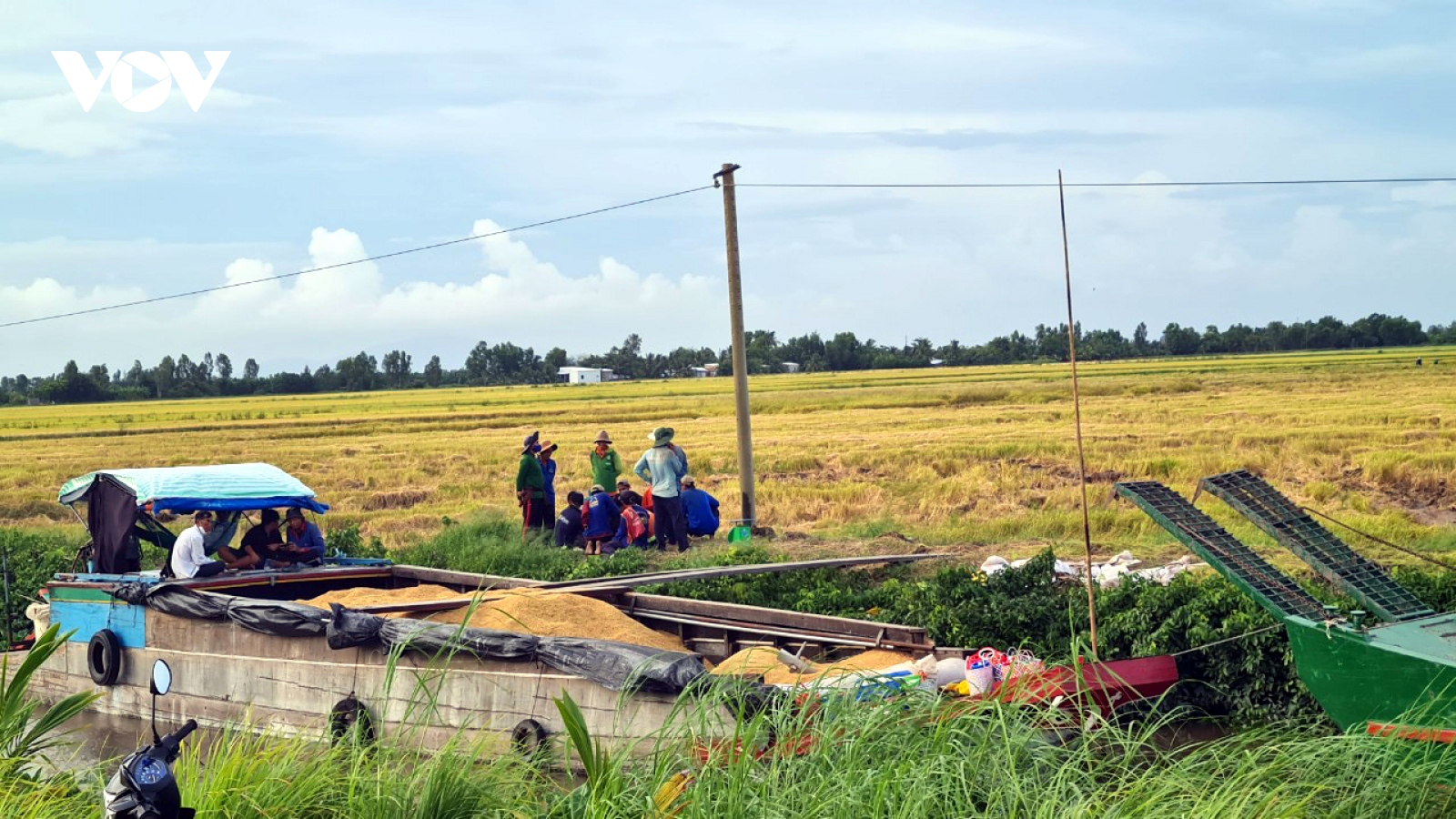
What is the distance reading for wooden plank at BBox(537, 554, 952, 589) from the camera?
1360cm

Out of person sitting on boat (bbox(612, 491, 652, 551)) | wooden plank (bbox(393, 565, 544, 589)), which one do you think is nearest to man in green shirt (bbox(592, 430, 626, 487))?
person sitting on boat (bbox(612, 491, 652, 551))

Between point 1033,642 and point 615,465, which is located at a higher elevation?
point 615,465

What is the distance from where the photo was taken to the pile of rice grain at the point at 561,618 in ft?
37.1

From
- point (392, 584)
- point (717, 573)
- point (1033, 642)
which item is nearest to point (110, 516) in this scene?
point (392, 584)

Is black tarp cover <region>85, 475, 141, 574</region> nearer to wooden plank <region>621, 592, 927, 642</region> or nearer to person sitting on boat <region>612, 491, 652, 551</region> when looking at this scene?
wooden plank <region>621, 592, 927, 642</region>

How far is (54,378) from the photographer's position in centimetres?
10462

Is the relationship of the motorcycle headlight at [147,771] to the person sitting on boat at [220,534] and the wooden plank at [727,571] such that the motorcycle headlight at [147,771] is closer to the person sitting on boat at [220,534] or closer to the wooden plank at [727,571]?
the wooden plank at [727,571]

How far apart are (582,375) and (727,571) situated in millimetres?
110163

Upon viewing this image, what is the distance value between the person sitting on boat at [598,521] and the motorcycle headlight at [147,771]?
476 inches

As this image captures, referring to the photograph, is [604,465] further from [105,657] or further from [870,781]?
[870,781]

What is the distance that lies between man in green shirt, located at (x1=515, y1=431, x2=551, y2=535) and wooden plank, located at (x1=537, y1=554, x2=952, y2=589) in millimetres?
4293

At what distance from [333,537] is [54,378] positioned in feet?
319

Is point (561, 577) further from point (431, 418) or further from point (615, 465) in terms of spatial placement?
point (431, 418)

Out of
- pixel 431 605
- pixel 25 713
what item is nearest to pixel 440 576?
pixel 431 605
